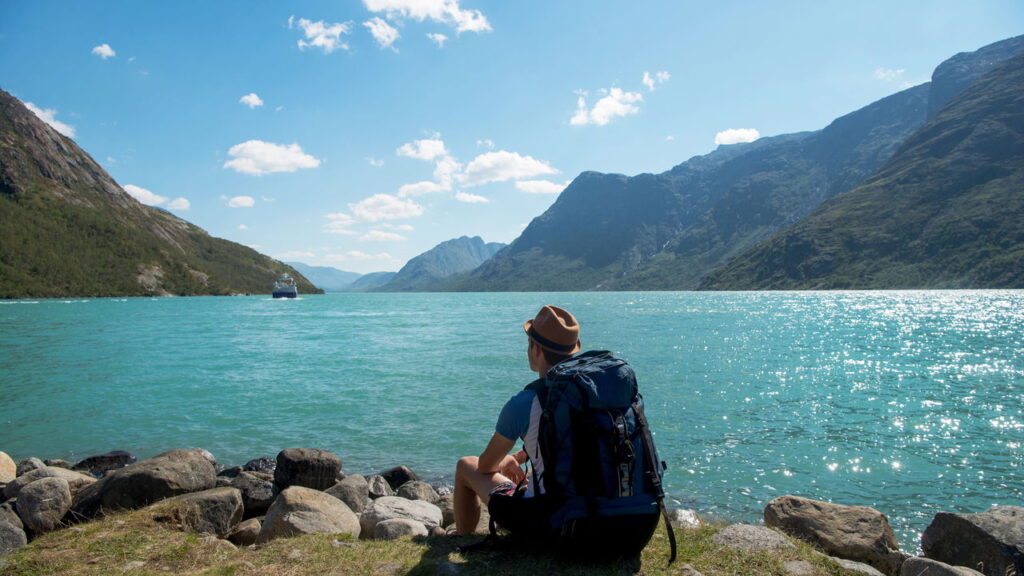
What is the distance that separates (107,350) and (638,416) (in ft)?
162

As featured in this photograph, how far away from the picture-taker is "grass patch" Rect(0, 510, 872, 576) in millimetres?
5070

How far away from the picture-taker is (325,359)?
38156mm

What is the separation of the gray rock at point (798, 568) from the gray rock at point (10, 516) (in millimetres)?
9747

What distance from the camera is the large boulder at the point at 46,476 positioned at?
31.3ft

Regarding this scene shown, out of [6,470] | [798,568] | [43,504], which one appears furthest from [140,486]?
[798,568]

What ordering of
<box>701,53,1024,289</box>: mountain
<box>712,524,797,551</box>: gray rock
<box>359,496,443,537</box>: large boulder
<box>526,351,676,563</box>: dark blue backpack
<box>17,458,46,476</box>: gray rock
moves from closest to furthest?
1. <box>526,351,676,563</box>: dark blue backpack
2. <box>712,524,797,551</box>: gray rock
3. <box>359,496,443,537</box>: large boulder
4. <box>17,458,46,476</box>: gray rock
5. <box>701,53,1024,289</box>: mountain

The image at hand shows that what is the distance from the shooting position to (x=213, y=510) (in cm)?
829

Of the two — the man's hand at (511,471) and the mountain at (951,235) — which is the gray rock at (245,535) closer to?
the man's hand at (511,471)

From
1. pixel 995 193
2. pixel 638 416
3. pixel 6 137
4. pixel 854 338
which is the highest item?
pixel 6 137

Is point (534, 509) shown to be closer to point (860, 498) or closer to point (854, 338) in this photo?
point (860, 498)

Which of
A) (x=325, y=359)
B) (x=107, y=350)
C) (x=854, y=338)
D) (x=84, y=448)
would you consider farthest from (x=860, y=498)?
(x=107, y=350)

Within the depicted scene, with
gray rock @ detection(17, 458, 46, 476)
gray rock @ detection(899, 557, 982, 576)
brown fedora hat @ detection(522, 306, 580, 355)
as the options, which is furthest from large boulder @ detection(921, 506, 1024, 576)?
gray rock @ detection(17, 458, 46, 476)

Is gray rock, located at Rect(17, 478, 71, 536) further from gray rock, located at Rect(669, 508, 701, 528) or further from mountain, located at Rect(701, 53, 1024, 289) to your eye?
mountain, located at Rect(701, 53, 1024, 289)

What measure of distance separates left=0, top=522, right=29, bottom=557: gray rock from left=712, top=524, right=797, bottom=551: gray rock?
29.1 ft
